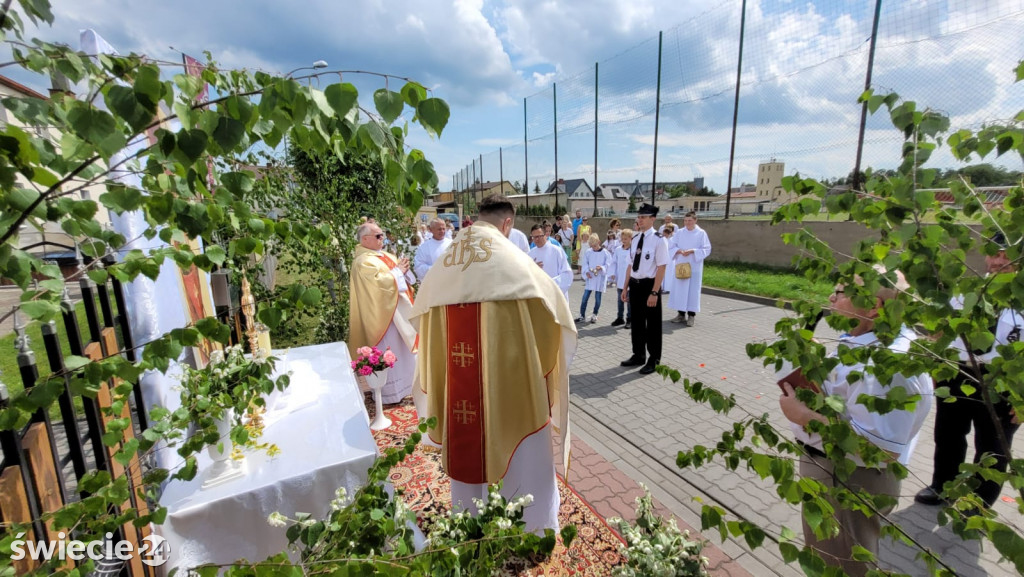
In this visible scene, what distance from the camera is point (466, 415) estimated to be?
2764 mm

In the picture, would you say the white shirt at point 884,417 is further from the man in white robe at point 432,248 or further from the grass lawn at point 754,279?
the grass lawn at point 754,279

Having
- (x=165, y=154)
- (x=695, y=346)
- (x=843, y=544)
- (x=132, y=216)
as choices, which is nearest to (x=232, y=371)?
(x=132, y=216)

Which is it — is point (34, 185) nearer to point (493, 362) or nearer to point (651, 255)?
point (493, 362)

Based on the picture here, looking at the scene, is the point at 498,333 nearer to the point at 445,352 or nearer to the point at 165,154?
the point at 445,352

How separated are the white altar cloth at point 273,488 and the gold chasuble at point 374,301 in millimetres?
1928

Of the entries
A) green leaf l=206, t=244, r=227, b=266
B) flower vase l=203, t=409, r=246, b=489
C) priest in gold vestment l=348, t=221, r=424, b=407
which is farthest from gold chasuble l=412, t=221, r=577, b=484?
priest in gold vestment l=348, t=221, r=424, b=407

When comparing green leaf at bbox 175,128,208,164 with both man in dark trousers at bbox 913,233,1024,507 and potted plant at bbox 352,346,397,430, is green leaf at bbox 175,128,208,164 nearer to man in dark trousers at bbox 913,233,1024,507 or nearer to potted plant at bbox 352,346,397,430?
potted plant at bbox 352,346,397,430

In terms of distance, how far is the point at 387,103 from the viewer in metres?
0.88

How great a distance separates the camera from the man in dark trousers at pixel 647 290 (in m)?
A: 5.99

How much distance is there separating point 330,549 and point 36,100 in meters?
1.16

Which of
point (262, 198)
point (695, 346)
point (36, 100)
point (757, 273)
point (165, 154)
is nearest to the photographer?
point (165, 154)

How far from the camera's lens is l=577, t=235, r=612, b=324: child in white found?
8.85 meters

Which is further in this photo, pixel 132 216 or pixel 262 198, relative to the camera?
pixel 262 198

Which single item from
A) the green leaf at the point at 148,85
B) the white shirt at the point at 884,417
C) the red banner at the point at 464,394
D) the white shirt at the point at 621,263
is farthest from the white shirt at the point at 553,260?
the green leaf at the point at 148,85
